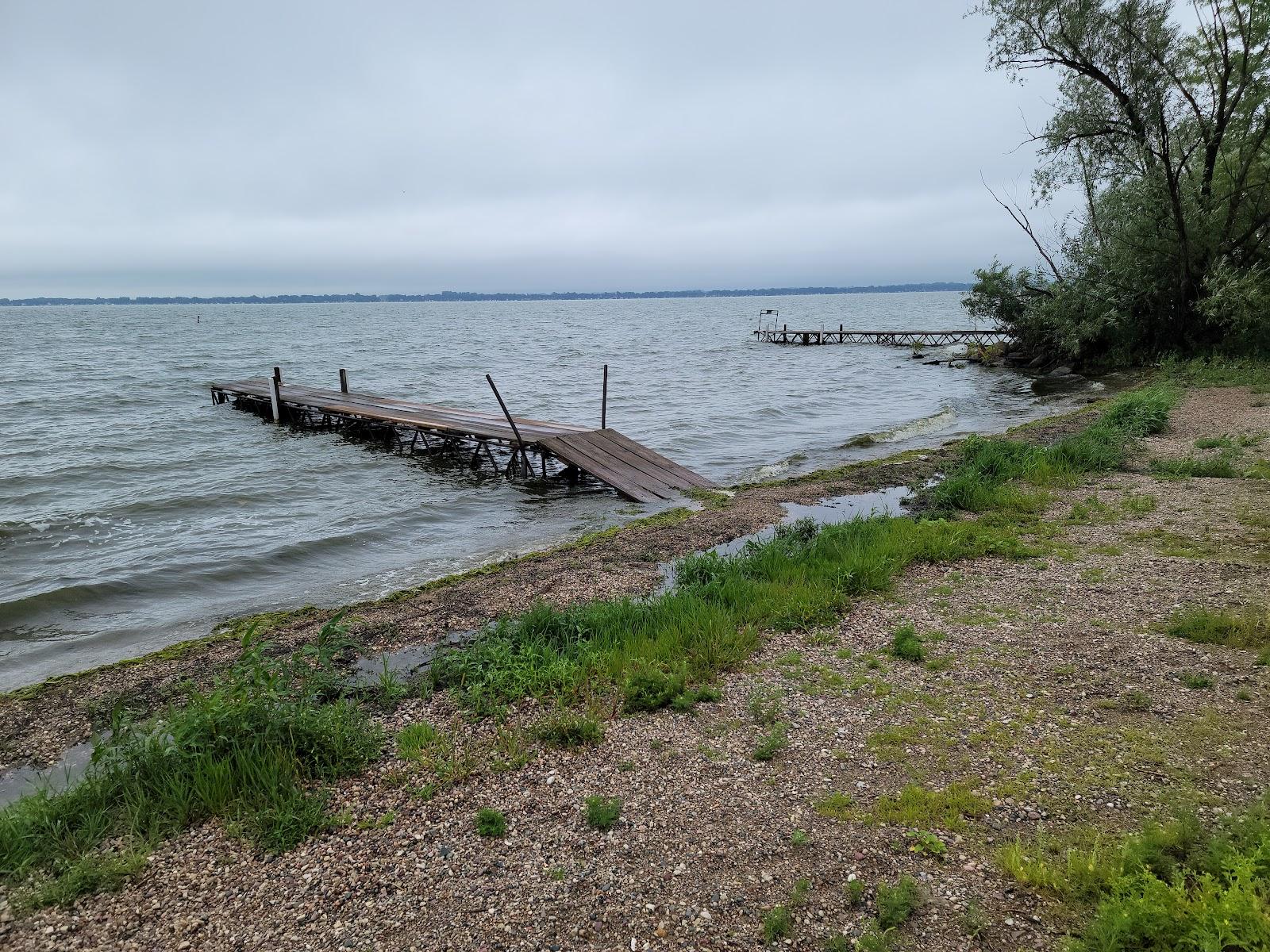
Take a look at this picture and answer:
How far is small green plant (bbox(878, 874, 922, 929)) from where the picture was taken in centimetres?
388

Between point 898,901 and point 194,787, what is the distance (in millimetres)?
5000

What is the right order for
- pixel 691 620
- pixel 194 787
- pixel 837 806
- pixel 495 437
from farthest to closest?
pixel 495 437, pixel 691 620, pixel 194 787, pixel 837 806

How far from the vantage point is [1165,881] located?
3.81 metres

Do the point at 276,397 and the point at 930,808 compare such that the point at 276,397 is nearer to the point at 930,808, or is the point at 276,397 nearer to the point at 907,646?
the point at 907,646

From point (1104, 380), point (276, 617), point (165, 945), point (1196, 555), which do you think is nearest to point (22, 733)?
point (276, 617)

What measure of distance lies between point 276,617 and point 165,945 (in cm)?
636

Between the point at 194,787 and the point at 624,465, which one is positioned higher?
the point at 624,465

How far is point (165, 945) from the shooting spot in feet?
13.5

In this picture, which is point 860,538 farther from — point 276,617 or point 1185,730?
point 276,617

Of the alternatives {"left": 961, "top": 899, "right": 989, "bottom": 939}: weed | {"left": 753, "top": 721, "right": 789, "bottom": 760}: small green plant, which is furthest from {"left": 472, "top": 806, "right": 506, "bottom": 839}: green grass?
{"left": 961, "top": 899, "right": 989, "bottom": 939}: weed

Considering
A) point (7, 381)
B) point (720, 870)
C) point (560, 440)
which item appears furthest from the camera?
point (7, 381)

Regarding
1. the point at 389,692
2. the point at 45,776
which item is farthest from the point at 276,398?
the point at 389,692

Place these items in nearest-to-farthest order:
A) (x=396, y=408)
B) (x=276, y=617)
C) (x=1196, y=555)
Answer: (x=1196, y=555) < (x=276, y=617) < (x=396, y=408)

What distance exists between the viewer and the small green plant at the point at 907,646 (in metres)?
6.97
